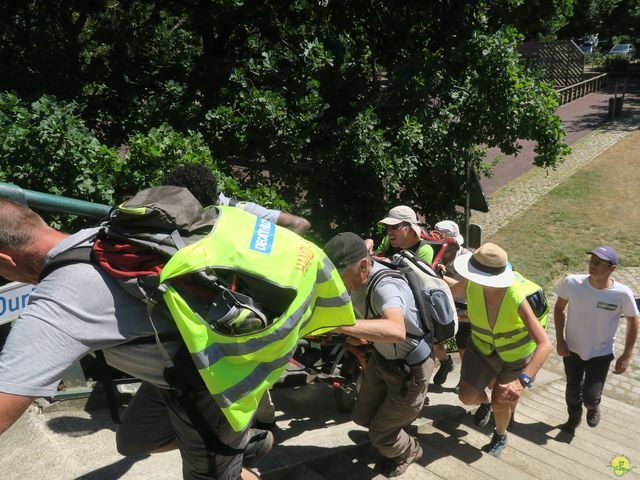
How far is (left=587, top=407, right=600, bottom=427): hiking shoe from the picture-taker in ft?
18.8

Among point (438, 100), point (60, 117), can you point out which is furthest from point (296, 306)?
point (438, 100)

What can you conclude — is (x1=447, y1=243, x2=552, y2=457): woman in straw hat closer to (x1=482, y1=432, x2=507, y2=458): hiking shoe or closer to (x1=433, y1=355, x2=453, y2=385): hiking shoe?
(x1=482, y1=432, x2=507, y2=458): hiking shoe

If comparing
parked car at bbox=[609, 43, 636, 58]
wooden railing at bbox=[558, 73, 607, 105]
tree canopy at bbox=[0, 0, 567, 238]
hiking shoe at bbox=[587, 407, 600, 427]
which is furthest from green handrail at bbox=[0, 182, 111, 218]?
parked car at bbox=[609, 43, 636, 58]

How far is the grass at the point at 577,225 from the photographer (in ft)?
37.2

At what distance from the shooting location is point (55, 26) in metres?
7.00

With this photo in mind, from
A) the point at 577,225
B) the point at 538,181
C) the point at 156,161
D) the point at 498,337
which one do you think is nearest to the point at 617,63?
the point at 538,181

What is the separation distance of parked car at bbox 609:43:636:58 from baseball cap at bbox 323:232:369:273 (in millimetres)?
40832

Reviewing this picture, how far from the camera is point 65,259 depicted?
1.96 m

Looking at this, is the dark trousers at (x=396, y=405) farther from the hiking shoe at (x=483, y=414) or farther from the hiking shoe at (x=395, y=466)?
the hiking shoe at (x=483, y=414)

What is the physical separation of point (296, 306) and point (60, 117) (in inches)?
135

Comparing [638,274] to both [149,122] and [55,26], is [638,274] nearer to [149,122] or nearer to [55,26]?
[149,122]

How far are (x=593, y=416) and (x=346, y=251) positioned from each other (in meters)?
3.67

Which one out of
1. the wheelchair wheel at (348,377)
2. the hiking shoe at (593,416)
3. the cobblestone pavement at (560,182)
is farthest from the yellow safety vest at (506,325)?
the cobblestone pavement at (560,182)

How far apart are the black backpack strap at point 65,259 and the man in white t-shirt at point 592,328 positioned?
4382 millimetres
